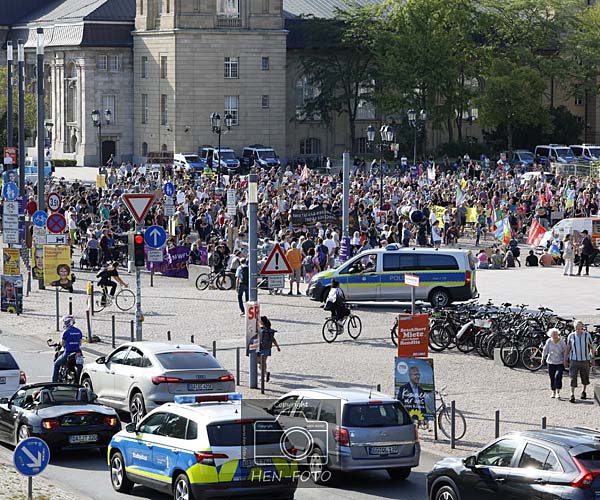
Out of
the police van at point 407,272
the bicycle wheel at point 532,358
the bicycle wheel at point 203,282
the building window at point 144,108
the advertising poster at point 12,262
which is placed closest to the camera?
the bicycle wheel at point 532,358

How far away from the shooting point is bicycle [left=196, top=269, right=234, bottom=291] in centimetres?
4591

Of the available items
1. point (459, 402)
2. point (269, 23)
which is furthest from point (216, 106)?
point (459, 402)

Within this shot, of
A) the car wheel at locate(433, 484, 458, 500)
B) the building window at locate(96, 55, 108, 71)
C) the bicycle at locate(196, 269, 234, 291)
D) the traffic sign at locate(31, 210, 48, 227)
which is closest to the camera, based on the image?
the car wheel at locate(433, 484, 458, 500)

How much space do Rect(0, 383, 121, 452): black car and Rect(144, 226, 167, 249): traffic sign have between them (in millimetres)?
9205

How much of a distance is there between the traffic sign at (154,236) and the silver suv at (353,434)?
1192cm

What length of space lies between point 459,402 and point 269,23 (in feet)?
262

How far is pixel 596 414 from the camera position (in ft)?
87.9

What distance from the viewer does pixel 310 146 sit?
362 ft

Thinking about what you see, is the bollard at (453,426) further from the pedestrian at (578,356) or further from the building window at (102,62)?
the building window at (102,62)

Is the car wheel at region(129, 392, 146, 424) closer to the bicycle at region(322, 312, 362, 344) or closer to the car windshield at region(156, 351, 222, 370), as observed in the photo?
the car windshield at region(156, 351, 222, 370)

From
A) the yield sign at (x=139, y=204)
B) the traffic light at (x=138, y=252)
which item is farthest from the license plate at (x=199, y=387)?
the yield sign at (x=139, y=204)

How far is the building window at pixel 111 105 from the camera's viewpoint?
10794cm

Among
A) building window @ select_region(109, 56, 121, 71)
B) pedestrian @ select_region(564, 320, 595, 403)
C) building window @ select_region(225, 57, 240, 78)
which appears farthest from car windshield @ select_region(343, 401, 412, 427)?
building window @ select_region(109, 56, 121, 71)

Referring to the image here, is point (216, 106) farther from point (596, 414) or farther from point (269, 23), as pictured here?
point (596, 414)
